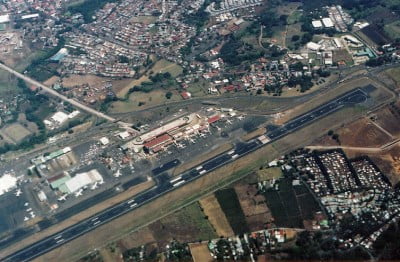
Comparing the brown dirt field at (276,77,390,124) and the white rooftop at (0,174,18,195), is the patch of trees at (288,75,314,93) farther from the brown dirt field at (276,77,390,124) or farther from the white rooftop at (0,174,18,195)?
the white rooftop at (0,174,18,195)

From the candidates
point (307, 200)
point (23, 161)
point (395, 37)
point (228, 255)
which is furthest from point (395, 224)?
point (23, 161)

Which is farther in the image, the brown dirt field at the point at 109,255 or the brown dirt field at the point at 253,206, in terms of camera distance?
the brown dirt field at the point at 253,206

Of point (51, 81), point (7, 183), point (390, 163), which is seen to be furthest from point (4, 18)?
point (390, 163)

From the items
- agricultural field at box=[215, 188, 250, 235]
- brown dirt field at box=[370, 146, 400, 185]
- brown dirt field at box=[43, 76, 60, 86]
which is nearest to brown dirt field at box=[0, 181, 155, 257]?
agricultural field at box=[215, 188, 250, 235]

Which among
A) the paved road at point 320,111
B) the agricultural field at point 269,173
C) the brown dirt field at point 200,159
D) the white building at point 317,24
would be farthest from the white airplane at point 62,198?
the white building at point 317,24

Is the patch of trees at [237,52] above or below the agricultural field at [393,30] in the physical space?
below

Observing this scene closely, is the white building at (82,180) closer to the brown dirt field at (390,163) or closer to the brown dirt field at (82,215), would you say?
the brown dirt field at (82,215)

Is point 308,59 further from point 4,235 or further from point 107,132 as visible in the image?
point 4,235
